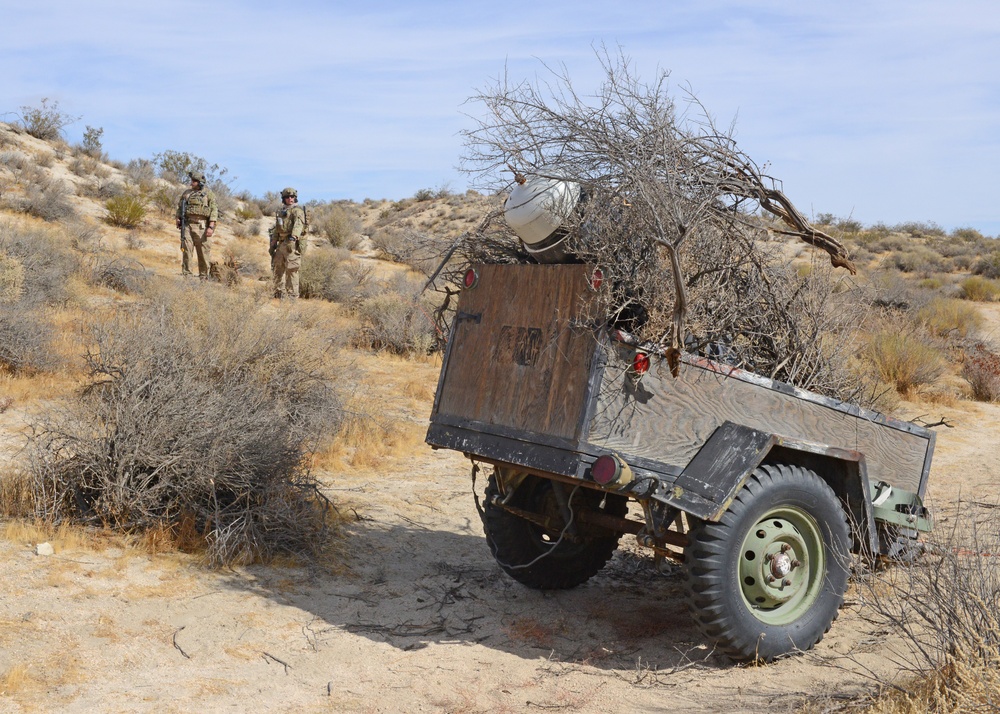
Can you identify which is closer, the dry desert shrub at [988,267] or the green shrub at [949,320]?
the green shrub at [949,320]

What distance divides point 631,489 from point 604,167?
164cm

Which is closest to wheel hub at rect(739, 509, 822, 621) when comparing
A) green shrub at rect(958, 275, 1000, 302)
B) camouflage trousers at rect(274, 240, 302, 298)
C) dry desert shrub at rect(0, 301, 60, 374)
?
dry desert shrub at rect(0, 301, 60, 374)

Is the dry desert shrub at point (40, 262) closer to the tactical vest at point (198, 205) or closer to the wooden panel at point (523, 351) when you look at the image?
the tactical vest at point (198, 205)

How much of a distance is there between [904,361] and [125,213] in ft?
54.9

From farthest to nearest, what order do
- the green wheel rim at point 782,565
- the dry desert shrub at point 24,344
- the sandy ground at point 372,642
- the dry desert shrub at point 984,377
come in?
the dry desert shrub at point 984,377 < the dry desert shrub at point 24,344 < the green wheel rim at point 782,565 < the sandy ground at point 372,642

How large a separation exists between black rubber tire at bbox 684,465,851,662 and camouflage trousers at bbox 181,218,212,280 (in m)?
13.1

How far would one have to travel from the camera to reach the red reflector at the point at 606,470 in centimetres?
427

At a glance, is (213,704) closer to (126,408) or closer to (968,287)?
(126,408)

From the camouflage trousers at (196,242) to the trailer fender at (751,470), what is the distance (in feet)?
42.5

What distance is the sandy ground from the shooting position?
4.18 m

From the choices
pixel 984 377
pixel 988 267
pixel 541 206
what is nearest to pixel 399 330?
pixel 984 377

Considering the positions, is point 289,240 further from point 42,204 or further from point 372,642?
point 372,642

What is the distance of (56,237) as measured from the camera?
1545 cm

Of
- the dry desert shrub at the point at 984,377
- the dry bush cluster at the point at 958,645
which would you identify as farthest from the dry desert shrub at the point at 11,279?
the dry desert shrub at the point at 984,377
